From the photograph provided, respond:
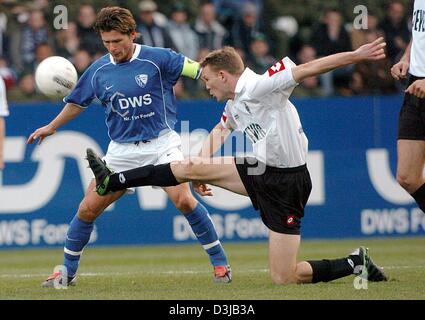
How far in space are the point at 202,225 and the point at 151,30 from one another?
6.40 m

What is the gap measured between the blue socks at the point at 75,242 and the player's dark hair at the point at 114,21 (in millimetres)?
1686

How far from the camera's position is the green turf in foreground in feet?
25.2

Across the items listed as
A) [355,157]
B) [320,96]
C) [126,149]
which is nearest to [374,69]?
[320,96]

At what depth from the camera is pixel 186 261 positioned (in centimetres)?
1152

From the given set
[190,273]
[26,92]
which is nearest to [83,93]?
[190,273]

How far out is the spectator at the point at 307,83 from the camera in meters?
14.9

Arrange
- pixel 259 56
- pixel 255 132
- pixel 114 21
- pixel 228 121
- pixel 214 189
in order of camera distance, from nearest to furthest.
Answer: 1. pixel 255 132
2. pixel 114 21
3. pixel 228 121
4. pixel 214 189
5. pixel 259 56

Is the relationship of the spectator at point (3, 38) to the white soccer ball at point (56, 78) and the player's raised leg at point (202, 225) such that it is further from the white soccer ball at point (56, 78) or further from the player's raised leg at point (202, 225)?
the player's raised leg at point (202, 225)

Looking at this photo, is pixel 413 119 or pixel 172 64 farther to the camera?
pixel 172 64

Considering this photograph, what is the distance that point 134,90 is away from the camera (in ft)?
28.9

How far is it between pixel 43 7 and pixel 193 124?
11.0ft

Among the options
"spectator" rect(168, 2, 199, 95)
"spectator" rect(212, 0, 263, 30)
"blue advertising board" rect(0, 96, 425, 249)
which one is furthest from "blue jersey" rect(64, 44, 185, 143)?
"spectator" rect(212, 0, 263, 30)

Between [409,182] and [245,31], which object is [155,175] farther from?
[245,31]

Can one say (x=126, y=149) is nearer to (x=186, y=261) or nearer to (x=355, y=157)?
(x=186, y=261)
